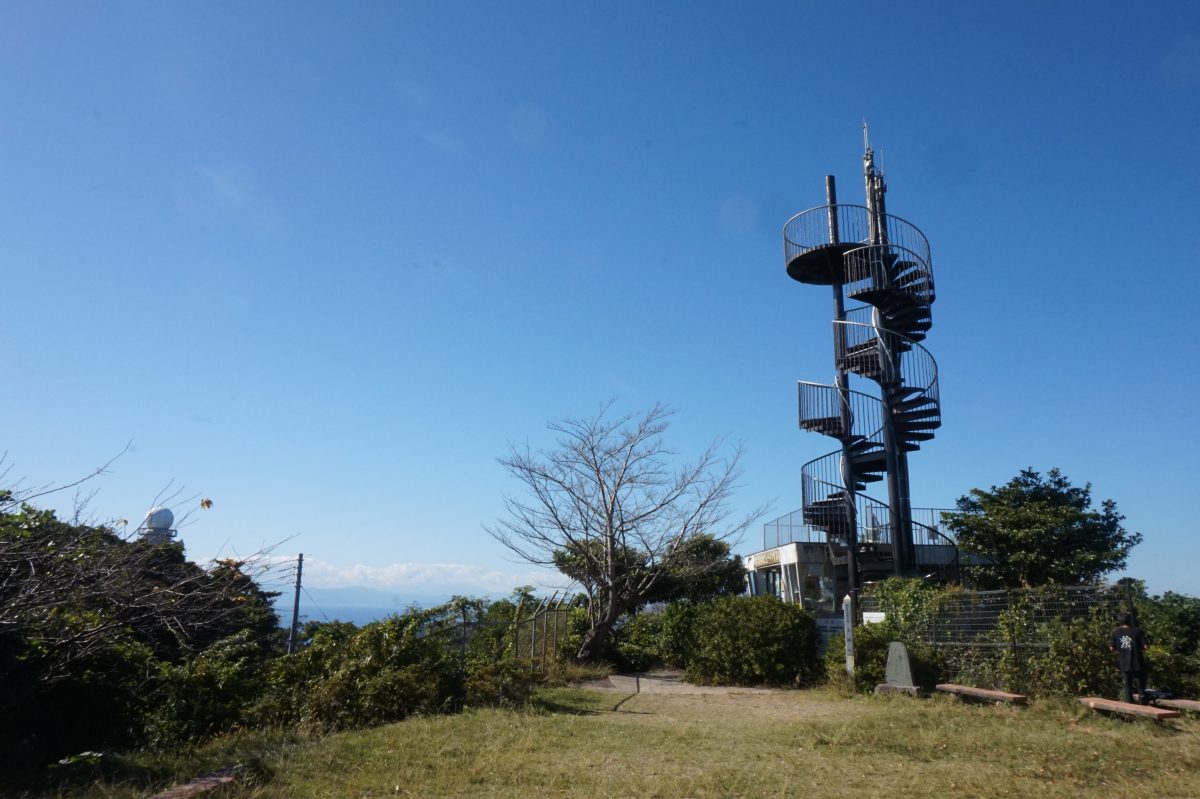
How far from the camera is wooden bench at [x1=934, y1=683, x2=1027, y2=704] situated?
30.9 ft

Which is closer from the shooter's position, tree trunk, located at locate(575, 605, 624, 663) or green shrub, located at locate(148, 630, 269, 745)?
green shrub, located at locate(148, 630, 269, 745)

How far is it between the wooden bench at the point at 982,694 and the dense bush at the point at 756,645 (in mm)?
2994

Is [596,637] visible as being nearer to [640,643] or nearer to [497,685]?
[640,643]

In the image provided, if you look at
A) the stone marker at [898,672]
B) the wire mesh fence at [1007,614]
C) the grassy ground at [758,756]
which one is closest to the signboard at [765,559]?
the wire mesh fence at [1007,614]

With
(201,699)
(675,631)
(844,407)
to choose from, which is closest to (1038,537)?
(844,407)

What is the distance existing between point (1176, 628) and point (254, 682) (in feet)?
34.5

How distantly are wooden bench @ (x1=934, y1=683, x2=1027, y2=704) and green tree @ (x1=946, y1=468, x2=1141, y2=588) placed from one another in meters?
6.27

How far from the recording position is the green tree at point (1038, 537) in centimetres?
1608

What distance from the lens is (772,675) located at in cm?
1327

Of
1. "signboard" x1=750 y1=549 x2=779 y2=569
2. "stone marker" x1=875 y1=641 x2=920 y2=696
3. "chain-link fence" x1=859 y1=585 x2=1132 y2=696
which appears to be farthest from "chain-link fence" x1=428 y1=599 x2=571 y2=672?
"signboard" x1=750 y1=549 x2=779 y2=569

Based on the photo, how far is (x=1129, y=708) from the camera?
8109 millimetres

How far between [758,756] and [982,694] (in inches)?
169

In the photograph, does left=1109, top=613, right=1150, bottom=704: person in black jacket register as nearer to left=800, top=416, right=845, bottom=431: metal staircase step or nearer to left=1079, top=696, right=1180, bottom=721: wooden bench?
left=1079, top=696, right=1180, bottom=721: wooden bench

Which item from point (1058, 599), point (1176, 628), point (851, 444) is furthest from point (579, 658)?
point (1176, 628)
